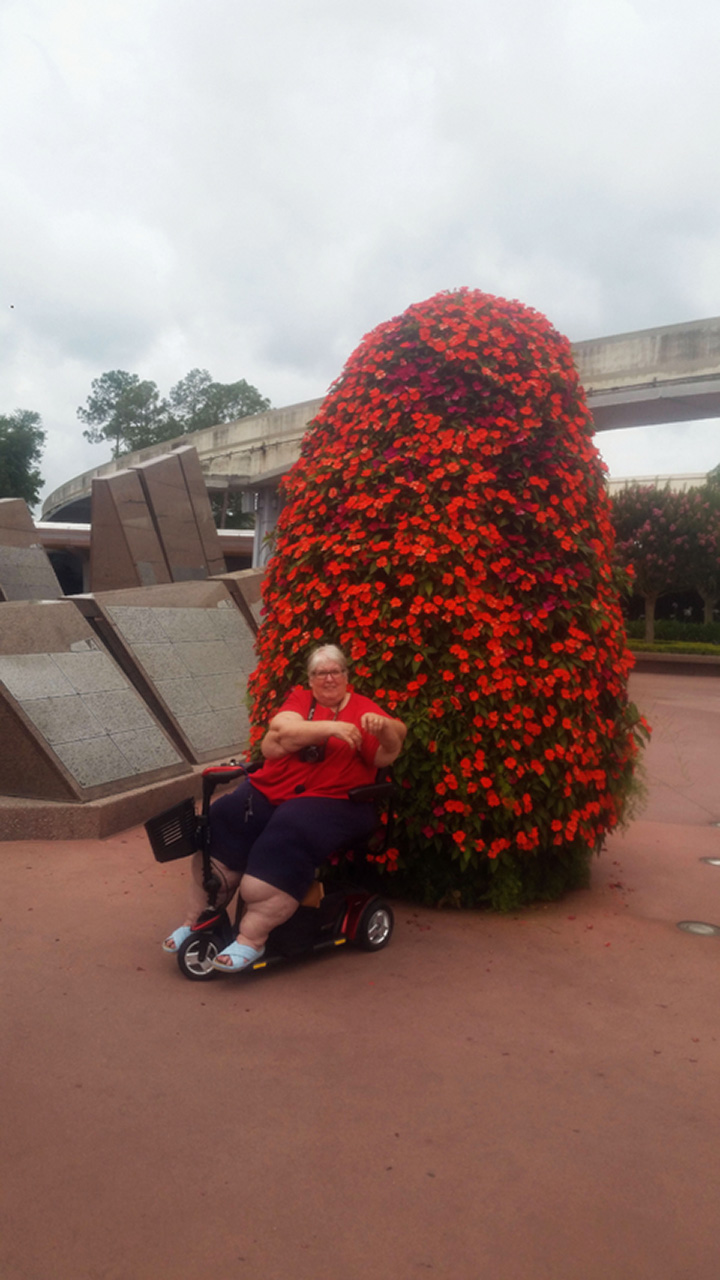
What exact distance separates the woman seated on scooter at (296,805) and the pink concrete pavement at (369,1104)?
1.00 feet

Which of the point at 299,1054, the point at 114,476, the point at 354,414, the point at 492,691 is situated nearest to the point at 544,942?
the point at 492,691

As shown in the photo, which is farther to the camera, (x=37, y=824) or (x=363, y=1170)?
(x=37, y=824)

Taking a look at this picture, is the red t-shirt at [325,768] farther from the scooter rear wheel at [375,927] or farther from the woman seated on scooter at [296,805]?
the scooter rear wheel at [375,927]

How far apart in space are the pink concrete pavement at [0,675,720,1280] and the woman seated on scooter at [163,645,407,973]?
30 cm

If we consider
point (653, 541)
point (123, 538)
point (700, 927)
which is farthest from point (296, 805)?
point (653, 541)

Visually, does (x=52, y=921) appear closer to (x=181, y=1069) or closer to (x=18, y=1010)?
(x=18, y=1010)

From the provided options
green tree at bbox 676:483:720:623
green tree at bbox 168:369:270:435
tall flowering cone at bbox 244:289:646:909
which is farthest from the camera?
green tree at bbox 168:369:270:435

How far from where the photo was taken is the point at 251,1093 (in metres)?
2.82

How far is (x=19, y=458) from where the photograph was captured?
148 ft

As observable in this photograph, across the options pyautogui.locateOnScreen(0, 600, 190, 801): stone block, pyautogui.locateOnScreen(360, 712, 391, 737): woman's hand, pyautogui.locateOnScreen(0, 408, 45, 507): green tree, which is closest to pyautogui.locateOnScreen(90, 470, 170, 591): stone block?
pyautogui.locateOnScreen(0, 600, 190, 801): stone block

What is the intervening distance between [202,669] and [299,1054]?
5254 millimetres

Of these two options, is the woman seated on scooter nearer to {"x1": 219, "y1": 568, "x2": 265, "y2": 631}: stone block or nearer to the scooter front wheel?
the scooter front wheel

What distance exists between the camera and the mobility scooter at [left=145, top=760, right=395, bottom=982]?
367 centimetres

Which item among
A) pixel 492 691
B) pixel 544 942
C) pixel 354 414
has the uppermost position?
pixel 354 414
